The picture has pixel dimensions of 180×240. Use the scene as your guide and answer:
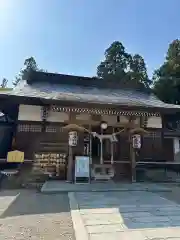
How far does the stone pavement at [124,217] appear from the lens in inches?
114

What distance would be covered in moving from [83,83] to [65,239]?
1006 cm

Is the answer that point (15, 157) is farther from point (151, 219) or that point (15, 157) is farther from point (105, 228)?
point (151, 219)

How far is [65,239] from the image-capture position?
273 centimetres

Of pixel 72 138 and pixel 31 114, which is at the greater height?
pixel 31 114

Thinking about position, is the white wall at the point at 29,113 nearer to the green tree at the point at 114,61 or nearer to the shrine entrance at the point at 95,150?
the shrine entrance at the point at 95,150

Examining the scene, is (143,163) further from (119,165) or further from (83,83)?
(83,83)

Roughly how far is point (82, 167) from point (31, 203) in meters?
2.62

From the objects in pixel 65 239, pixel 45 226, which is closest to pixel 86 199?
pixel 45 226

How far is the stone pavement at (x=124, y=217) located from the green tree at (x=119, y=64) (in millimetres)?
20574

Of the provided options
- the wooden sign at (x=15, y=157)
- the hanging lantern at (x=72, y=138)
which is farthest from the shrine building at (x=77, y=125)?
the wooden sign at (x=15, y=157)

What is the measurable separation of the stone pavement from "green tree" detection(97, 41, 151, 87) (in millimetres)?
20574

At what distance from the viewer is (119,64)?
26.8m

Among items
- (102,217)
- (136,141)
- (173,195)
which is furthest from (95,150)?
(102,217)

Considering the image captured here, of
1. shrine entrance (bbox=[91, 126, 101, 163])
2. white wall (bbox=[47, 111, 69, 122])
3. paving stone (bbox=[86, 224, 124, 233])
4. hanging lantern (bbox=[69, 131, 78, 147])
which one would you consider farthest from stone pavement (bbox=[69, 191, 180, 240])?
shrine entrance (bbox=[91, 126, 101, 163])
